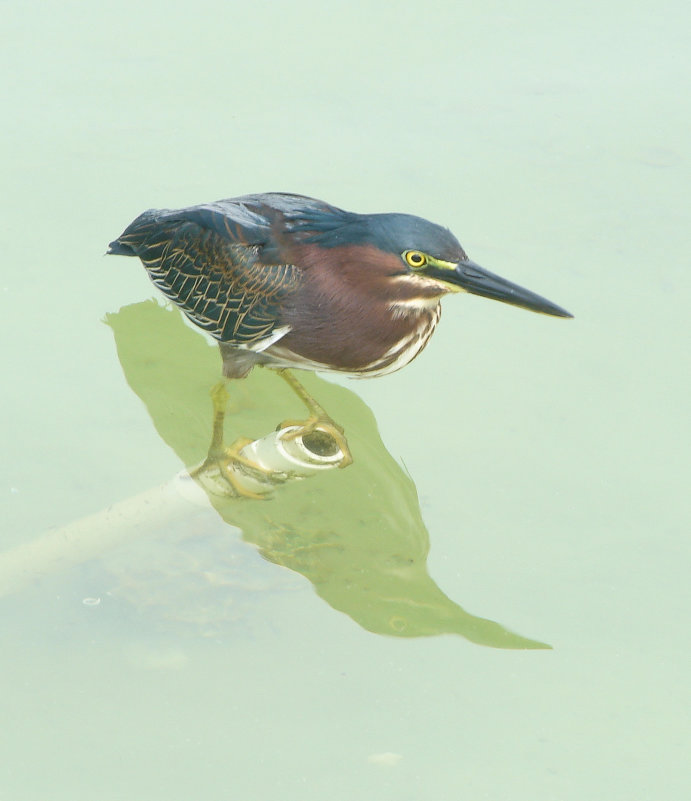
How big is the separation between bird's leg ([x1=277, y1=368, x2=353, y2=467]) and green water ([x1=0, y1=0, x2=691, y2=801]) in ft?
0.34

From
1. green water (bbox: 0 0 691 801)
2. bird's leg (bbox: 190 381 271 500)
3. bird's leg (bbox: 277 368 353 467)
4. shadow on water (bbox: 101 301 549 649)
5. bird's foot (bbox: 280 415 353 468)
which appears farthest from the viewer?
bird's leg (bbox: 277 368 353 467)

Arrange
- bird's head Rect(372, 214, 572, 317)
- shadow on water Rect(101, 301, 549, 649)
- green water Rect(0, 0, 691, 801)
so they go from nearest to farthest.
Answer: green water Rect(0, 0, 691, 801) → bird's head Rect(372, 214, 572, 317) → shadow on water Rect(101, 301, 549, 649)

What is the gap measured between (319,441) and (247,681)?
2.94 feet

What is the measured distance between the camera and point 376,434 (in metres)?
4.38

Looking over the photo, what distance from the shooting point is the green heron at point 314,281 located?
3.67 m

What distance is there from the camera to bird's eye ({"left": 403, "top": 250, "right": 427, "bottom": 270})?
364 cm

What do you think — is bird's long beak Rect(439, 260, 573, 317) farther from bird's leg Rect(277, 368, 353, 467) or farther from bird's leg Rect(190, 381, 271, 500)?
bird's leg Rect(190, 381, 271, 500)

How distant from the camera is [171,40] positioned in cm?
617

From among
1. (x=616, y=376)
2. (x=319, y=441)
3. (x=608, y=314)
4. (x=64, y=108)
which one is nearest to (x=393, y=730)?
(x=319, y=441)

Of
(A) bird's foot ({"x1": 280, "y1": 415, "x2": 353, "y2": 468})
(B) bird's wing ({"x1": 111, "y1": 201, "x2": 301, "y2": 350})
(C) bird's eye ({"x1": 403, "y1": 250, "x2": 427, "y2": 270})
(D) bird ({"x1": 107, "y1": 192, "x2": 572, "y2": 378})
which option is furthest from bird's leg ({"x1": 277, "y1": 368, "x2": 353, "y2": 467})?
(C) bird's eye ({"x1": 403, "y1": 250, "x2": 427, "y2": 270})

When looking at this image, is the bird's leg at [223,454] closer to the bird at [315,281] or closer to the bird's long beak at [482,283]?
the bird at [315,281]

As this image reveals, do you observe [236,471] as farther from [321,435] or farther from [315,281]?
[315,281]

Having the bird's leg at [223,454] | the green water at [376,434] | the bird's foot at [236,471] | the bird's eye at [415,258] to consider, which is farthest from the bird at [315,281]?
the green water at [376,434]

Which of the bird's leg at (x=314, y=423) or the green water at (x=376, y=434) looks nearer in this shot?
the green water at (x=376, y=434)
